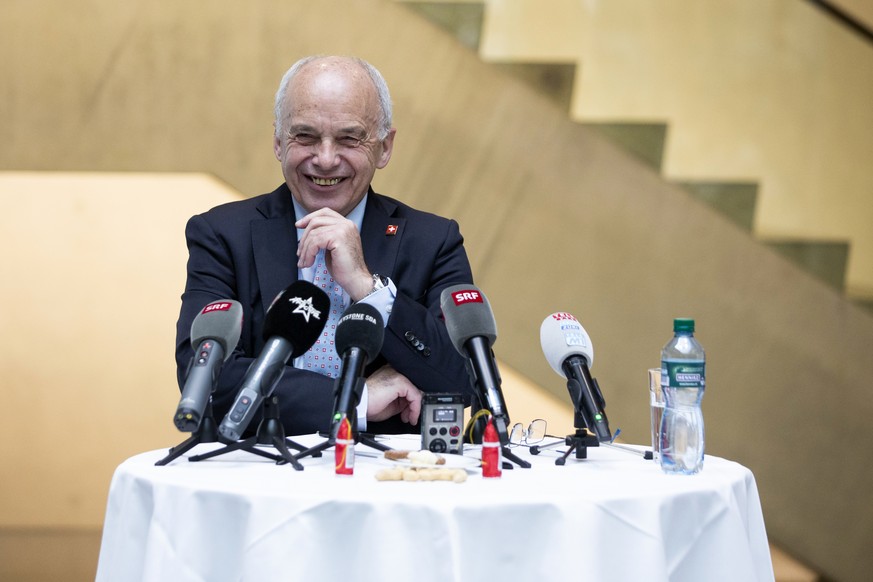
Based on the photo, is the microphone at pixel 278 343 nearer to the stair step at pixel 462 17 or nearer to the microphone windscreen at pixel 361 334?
the microphone windscreen at pixel 361 334

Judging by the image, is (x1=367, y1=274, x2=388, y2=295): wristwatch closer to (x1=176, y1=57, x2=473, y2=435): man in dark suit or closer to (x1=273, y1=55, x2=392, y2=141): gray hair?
(x1=176, y1=57, x2=473, y2=435): man in dark suit

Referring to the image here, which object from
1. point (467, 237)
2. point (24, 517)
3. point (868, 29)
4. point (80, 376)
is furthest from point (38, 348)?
point (868, 29)

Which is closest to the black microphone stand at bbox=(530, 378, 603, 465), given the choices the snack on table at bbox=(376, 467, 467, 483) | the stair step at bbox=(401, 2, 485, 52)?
the snack on table at bbox=(376, 467, 467, 483)

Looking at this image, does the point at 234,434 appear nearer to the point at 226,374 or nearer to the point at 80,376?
the point at 226,374

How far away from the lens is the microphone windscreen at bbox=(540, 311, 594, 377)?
1.76 metres

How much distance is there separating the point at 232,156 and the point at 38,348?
1201mm

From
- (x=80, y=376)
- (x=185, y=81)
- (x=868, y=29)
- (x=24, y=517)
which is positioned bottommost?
(x=24, y=517)

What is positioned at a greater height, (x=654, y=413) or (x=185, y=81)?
(x=185, y=81)

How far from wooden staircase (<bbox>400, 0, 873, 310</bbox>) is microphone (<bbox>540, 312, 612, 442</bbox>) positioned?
2.71 m

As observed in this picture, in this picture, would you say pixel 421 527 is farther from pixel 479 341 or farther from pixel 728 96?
pixel 728 96

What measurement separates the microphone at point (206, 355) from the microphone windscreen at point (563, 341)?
562 millimetres

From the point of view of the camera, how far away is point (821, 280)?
175 inches

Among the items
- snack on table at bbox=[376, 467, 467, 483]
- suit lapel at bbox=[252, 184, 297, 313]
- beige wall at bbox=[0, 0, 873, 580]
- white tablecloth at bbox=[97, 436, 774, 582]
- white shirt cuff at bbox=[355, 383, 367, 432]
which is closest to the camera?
white tablecloth at bbox=[97, 436, 774, 582]

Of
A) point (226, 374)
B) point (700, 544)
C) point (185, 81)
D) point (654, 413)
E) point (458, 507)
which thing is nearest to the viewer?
point (458, 507)
